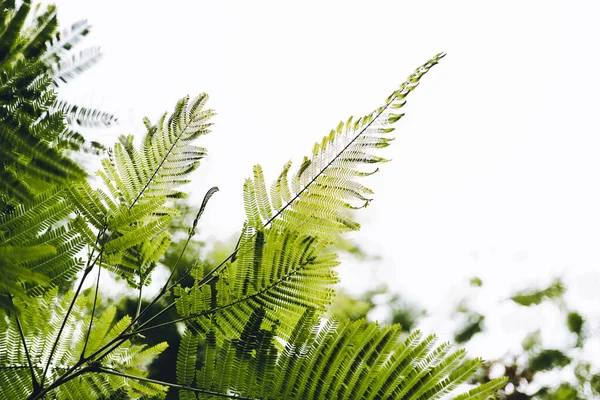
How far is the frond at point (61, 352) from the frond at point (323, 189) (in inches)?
18.9

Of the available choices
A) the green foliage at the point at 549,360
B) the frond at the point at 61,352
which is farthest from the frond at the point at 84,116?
the green foliage at the point at 549,360

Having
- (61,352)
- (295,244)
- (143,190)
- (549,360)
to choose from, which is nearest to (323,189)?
(295,244)

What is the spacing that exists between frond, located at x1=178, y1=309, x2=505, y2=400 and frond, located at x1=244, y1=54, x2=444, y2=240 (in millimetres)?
298

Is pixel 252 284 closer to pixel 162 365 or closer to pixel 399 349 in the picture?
pixel 399 349

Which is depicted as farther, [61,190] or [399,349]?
[61,190]

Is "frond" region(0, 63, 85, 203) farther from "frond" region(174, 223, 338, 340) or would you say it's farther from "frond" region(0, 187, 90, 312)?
"frond" region(174, 223, 338, 340)

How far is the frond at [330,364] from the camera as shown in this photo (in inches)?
32.6

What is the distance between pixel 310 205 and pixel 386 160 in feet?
0.76

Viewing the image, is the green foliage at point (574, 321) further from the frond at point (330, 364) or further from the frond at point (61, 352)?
the frond at point (61, 352)

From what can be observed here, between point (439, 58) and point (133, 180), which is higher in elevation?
point (439, 58)

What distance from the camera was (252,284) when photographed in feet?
3.42

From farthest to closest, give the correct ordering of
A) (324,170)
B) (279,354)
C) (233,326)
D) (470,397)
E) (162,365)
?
(162,365)
(324,170)
(233,326)
(279,354)
(470,397)

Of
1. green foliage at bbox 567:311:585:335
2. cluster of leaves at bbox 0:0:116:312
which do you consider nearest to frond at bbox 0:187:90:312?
cluster of leaves at bbox 0:0:116:312

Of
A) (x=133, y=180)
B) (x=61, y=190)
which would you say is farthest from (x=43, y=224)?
(x=133, y=180)
